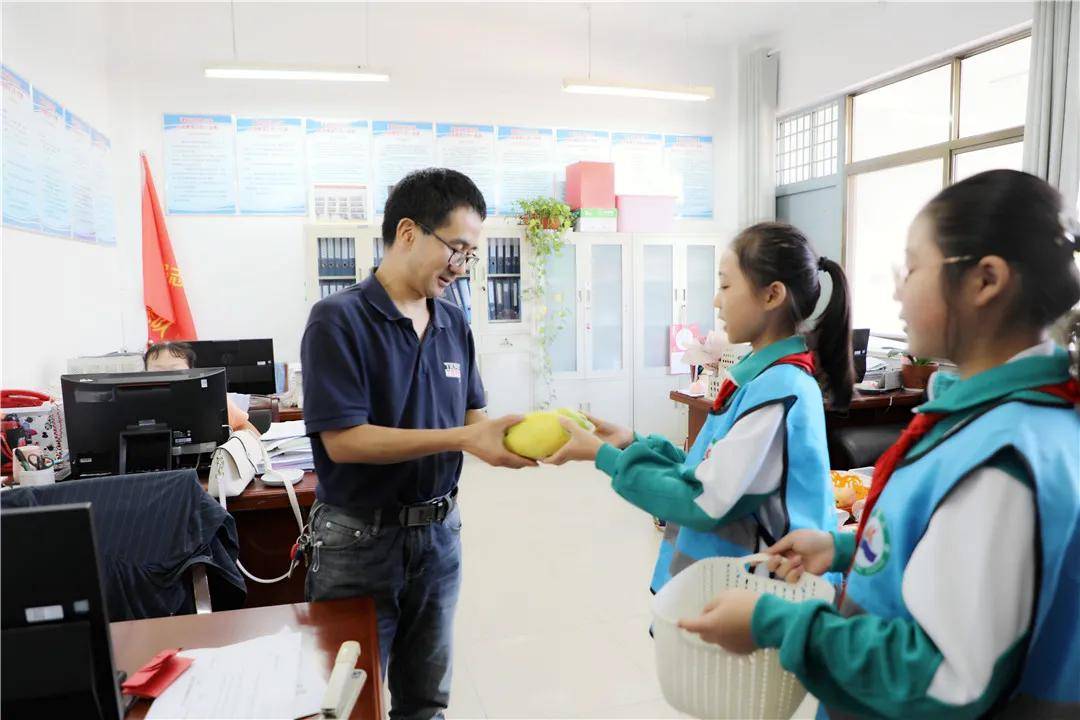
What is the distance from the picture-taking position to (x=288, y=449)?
249 centimetres

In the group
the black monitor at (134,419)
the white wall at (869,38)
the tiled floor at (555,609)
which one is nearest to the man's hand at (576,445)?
the tiled floor at (555,609)

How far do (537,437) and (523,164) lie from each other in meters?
4.81

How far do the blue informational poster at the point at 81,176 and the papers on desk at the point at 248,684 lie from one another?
3535 millimetres

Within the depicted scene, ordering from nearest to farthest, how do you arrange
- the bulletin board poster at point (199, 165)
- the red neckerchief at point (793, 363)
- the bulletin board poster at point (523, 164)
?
the red neckerchief at point (793, 363) < the bulletin board poster at point (199, 165) < the bulletin board poster at point (523, 164)

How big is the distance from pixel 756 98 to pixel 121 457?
570 centimetres

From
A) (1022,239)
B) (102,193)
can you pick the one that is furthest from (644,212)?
(1022,239)

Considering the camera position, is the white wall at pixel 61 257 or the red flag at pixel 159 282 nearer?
the white wall at pixel 61 257

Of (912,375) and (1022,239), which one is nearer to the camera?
(1022,239)

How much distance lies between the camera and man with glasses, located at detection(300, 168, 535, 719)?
1388 millimetres

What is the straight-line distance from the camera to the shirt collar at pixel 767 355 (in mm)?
1271

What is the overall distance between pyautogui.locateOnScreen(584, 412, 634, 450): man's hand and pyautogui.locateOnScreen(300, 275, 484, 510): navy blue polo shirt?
1.12 ft

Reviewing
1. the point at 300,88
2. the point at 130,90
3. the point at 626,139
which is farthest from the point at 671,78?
the point at 130,90

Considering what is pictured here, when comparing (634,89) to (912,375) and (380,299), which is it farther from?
(380,299)

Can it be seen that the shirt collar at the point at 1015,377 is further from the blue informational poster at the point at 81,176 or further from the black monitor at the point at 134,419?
the blue informational poster at the point at 81,176
